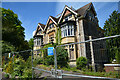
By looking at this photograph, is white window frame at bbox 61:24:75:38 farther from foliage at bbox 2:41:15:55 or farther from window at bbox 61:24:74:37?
foliage at bbox 2:41:15:55

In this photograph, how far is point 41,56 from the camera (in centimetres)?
517

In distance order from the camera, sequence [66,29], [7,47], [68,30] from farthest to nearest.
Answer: [66,29], [68,30], [7,47]

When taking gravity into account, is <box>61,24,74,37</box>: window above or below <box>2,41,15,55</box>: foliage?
above

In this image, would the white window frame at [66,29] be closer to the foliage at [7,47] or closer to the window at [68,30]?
the window at [68,30]

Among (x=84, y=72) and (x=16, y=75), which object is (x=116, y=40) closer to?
(x=84, y=72)

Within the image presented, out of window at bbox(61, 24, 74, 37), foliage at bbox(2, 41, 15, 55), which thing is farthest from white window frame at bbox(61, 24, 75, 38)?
foliage at bbox(2, 41, 15, 55)

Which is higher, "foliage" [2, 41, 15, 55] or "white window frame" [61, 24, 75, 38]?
"white window frame" [61, 24, 75, 38]

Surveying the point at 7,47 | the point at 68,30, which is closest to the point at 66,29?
the point at 68,30

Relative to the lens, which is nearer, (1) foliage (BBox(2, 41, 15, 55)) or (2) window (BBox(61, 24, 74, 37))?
(1) foliage (BBox(2, 41, 15, 55))

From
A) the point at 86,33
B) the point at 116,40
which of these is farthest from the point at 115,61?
the point at 86,33

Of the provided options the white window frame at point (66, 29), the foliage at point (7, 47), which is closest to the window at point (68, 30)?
the white window frame at point (66, 29)

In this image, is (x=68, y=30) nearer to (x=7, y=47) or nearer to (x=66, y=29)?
(x=66, y=29)

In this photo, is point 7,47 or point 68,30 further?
point 68,30

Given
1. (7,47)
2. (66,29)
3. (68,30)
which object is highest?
(66,29)
